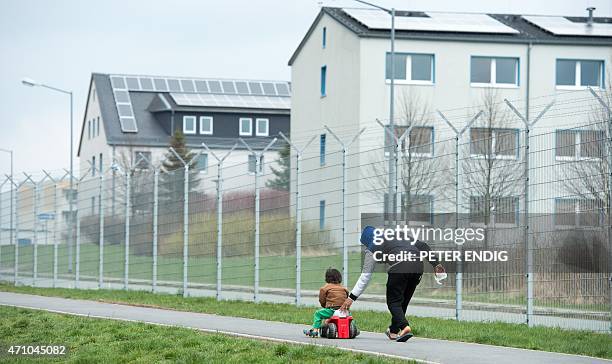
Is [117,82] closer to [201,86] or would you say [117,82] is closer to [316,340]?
[201,86]

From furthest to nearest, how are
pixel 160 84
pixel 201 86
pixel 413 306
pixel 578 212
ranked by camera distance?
pixel 201 86 < pixel 160 84 < pixel 413 306 < pixel 578 212

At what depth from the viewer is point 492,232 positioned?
18.7 m

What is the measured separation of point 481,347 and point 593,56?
36.1 metres

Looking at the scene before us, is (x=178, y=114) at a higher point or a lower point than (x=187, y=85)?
lower

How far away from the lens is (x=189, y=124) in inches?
3310

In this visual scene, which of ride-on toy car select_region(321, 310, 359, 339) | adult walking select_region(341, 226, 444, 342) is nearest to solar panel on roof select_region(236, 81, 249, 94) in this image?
ride-on toy car select_region(321, 310, 359, 339)

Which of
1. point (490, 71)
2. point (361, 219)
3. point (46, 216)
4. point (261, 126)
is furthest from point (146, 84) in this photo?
point (361, 219)

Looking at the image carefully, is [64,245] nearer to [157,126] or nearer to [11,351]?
[11,351]

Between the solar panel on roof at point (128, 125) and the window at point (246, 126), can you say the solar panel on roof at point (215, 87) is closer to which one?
the window at point (246, 126)

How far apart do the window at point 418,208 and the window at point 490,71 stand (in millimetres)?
26908

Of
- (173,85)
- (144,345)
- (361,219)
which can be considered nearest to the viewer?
(144,345)

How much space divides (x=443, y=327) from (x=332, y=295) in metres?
2.50

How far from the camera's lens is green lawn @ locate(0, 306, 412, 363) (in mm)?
12219

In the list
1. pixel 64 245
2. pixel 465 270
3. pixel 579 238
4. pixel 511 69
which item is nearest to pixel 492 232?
pixel 465 270
